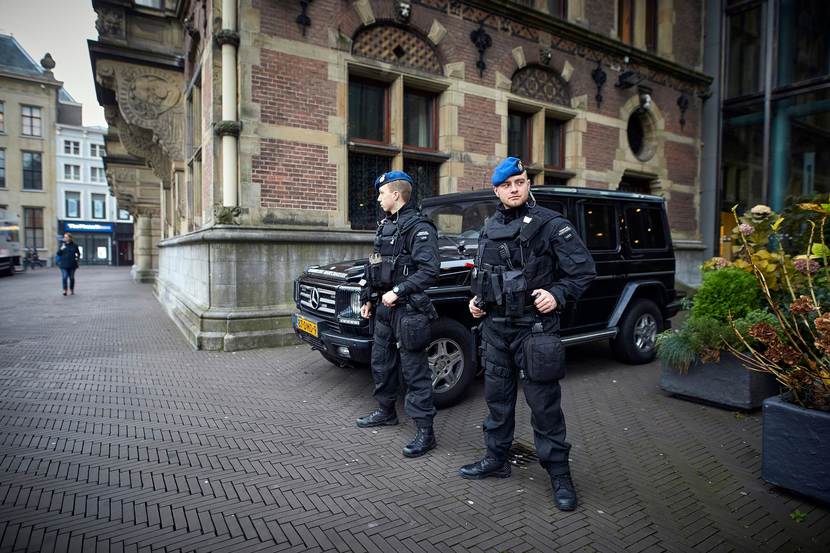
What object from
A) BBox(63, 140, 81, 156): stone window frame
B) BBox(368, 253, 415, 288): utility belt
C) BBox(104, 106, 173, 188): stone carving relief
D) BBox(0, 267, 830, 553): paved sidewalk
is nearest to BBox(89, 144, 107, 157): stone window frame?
BBox(63, 140, 81, 156): stone window frame

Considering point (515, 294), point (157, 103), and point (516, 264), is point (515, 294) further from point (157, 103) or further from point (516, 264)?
point (157, 103)

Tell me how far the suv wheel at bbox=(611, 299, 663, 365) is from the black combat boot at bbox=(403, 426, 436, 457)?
11.3 feet

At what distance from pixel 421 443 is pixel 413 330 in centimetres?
86

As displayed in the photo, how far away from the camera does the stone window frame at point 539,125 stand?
10492mm

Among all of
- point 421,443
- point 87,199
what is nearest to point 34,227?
point 87,199

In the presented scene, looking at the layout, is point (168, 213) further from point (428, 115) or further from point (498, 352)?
point (498, 352)

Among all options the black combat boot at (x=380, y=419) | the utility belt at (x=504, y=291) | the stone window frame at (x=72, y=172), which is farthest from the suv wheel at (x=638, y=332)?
the stone window frame at (x=72, y=172)

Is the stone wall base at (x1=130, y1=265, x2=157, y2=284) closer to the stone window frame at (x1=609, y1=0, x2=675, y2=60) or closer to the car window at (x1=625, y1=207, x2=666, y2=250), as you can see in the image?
the stone window frame at (x1=609, y1=0, x2=675, y2=60)

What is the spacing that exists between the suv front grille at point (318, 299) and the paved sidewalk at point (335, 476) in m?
0.90

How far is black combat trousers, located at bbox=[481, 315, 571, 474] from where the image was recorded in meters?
2.98

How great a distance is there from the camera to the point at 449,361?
15.4ft

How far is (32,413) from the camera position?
450cm

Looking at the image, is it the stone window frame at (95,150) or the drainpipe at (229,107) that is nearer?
the drainpipe at (229,107)

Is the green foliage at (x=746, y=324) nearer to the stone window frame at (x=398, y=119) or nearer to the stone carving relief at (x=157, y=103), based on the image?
the stone window frame at (x=398, y=119)
